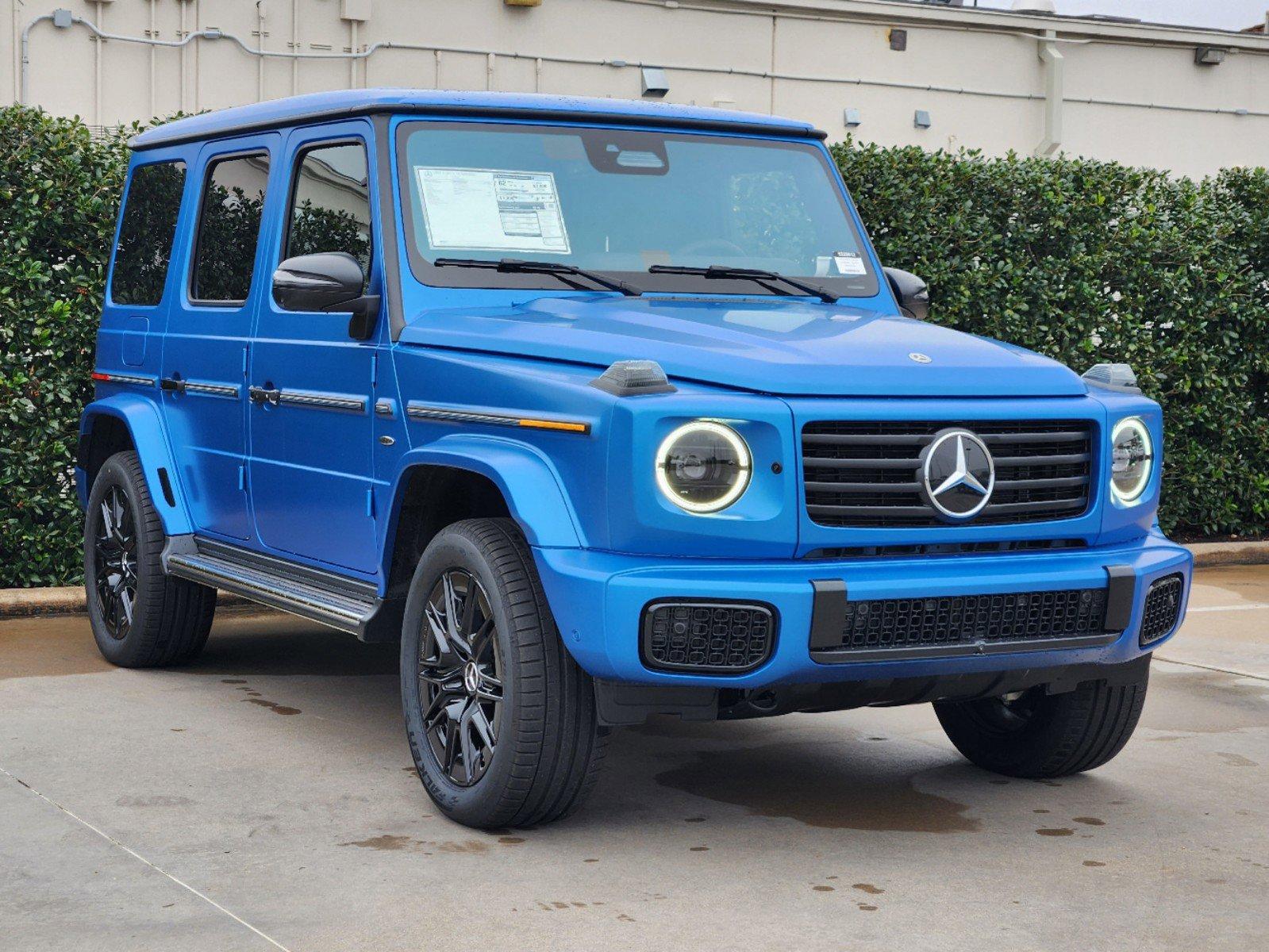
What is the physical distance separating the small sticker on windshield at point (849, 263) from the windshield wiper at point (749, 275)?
0.18 metres

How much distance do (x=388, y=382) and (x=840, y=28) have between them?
14.6 metres

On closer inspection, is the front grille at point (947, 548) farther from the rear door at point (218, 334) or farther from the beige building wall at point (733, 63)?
the beige building wall at point (733, 63)

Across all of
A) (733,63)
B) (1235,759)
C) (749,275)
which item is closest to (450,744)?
(749,275)

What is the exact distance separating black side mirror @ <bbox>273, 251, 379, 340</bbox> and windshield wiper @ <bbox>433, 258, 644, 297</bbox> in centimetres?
24

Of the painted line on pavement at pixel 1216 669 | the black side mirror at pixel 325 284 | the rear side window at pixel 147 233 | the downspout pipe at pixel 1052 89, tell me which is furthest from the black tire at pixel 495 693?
the downspout pipe at pixel 1052 89

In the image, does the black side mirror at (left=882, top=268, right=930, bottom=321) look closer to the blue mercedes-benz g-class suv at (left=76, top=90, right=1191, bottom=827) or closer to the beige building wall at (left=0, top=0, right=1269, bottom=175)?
the blue mercedes-benz g-class suv at (left=76, top=90, right=1191, bottom=827)

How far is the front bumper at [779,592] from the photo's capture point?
165 inches

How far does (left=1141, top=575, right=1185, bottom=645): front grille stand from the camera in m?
4.76

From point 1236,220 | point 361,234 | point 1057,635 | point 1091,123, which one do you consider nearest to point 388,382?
point 361,234

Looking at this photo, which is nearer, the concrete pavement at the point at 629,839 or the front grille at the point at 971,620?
the concrete pavement at the point at 629,839

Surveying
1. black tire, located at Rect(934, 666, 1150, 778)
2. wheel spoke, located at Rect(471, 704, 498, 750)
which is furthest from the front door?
black tire, located at Rect(934, 666, 1150, 778)

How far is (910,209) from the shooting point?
33.2ft

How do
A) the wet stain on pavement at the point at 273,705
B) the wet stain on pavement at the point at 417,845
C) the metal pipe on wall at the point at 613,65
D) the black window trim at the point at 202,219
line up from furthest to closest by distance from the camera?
the metal pipe on wall at the point at 613,65 → the wet stain on pavement at the point at 273,705 → the black window trim at the point at 202,219 → the wet stain on pavement at the point at 417,845

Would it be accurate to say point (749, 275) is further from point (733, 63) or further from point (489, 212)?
point (733, 63)
